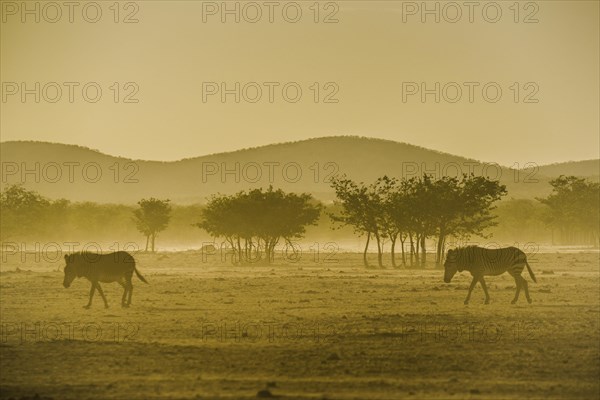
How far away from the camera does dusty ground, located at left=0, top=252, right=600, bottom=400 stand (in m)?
16.0

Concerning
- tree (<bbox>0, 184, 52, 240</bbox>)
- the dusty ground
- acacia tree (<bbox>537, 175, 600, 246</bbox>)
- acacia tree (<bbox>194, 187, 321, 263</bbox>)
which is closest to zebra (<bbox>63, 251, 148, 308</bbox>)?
the dusty ground

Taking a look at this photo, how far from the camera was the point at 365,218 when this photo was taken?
72.0 meters

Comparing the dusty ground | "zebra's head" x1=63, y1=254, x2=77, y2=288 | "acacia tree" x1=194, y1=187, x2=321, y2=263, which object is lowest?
the dusty ground

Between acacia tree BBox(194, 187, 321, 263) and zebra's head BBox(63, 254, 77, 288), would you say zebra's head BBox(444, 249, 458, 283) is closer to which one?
zebra's head BBox(63, 254, 77, 288)

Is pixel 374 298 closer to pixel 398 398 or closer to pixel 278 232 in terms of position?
pixel 398 398

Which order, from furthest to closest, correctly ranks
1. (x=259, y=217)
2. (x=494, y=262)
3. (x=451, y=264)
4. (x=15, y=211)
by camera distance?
(x=15, y=211)
(x=259, y=217)
(x=451, y=264)
(x=494, y=262)

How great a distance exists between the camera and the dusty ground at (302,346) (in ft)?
52.5

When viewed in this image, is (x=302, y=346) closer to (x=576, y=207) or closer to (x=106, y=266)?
(x=106, y=266)

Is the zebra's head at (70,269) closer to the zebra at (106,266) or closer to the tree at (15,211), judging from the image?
the zebra at (106,266)

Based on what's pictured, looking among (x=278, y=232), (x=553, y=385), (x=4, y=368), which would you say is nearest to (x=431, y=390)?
(x=553, y=385)

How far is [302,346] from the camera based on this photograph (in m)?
21.1

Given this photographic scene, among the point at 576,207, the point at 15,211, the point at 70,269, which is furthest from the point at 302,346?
the point at 576,207

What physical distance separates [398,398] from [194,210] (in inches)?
6032

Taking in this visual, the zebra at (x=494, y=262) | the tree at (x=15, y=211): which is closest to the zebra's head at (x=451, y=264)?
the zebra at (x=494, y=262)
